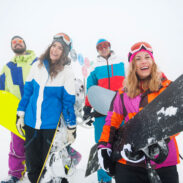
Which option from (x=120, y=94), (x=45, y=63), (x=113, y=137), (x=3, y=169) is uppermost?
(x=45, y=63)

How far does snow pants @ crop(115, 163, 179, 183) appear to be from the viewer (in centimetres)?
118

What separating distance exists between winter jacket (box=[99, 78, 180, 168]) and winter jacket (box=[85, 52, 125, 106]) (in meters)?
1.02

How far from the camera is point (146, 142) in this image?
113 centimetres

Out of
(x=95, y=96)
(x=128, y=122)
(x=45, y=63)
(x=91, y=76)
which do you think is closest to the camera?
(x=128, y=122)

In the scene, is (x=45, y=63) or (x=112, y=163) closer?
(x=112, y=163)

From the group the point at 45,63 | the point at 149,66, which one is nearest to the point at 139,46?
the point at 149,66

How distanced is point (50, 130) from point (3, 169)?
1.77 metres

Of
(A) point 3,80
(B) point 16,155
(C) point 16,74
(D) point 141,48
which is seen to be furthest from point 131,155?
(A) point 3,80

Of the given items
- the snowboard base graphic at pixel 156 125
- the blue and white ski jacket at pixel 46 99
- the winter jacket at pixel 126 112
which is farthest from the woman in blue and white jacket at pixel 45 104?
the snowboard base graphic at pixel 156 125

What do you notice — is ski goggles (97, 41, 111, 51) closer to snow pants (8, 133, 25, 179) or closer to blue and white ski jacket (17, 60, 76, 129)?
blue and white ski jacket (17, 60, 76, 129)

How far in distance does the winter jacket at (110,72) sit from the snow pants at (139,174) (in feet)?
4.35

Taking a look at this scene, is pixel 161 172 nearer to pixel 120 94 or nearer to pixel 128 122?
pixel 128 122

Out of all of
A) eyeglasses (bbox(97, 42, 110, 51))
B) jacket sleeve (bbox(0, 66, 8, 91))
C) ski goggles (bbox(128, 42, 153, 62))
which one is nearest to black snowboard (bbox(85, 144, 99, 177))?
ski goggles (bbox(128, 42, 153, 62))

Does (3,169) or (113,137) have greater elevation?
(113,137)
